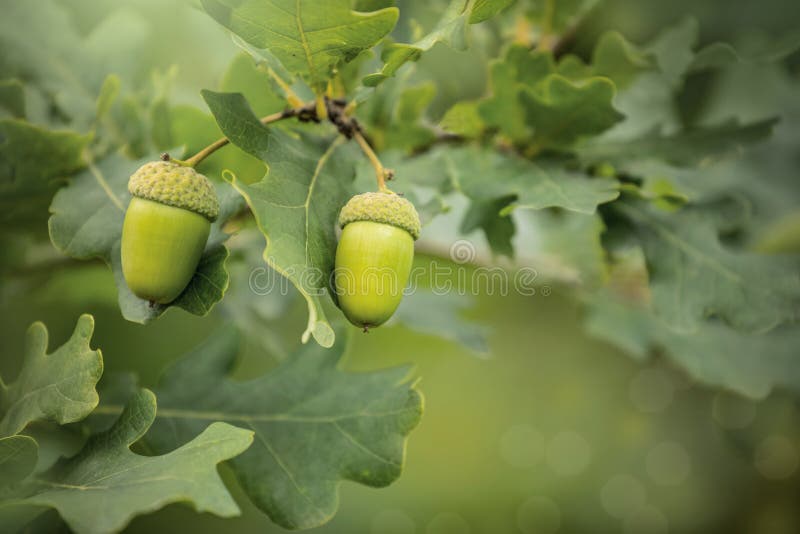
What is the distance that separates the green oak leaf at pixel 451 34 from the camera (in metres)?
0.93

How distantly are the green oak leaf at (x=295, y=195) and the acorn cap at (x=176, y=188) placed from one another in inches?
3.9

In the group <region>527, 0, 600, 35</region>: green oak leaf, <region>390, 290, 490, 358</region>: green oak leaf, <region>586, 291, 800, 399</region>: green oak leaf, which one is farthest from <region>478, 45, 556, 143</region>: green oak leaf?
<region>586, 291, 800, 399</region>: green oak leaf

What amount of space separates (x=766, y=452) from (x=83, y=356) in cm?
350

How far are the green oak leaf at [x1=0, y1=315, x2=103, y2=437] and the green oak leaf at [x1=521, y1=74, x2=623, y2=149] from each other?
89 centimetres

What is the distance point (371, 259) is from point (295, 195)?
14 centimetres

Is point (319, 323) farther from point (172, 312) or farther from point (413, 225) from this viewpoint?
point (172, 312)

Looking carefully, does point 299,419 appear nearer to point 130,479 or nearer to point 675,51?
point 130,479

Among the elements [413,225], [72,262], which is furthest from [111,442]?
[72,262]

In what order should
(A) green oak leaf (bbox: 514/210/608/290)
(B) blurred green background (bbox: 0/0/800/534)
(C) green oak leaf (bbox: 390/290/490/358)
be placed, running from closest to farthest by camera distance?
1. (C) green oak leaf (bbox: 390/290/490/358)
2. (A) green oak leaf (bbox: 514/210/608/290)
3. (B) blurred green background (bbox: 0/0/800/534)

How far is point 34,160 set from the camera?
126 cm

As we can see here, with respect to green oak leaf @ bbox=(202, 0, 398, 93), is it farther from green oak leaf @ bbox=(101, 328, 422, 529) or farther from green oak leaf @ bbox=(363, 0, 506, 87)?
green oak leaf @ bbox=(101, 328, 422, 529)

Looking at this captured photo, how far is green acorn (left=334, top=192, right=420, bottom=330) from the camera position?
37.3 inches

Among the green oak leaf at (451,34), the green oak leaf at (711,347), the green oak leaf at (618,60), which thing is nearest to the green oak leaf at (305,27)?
the green oak leaf at (451,34)

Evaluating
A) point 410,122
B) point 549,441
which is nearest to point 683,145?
point 410,122
